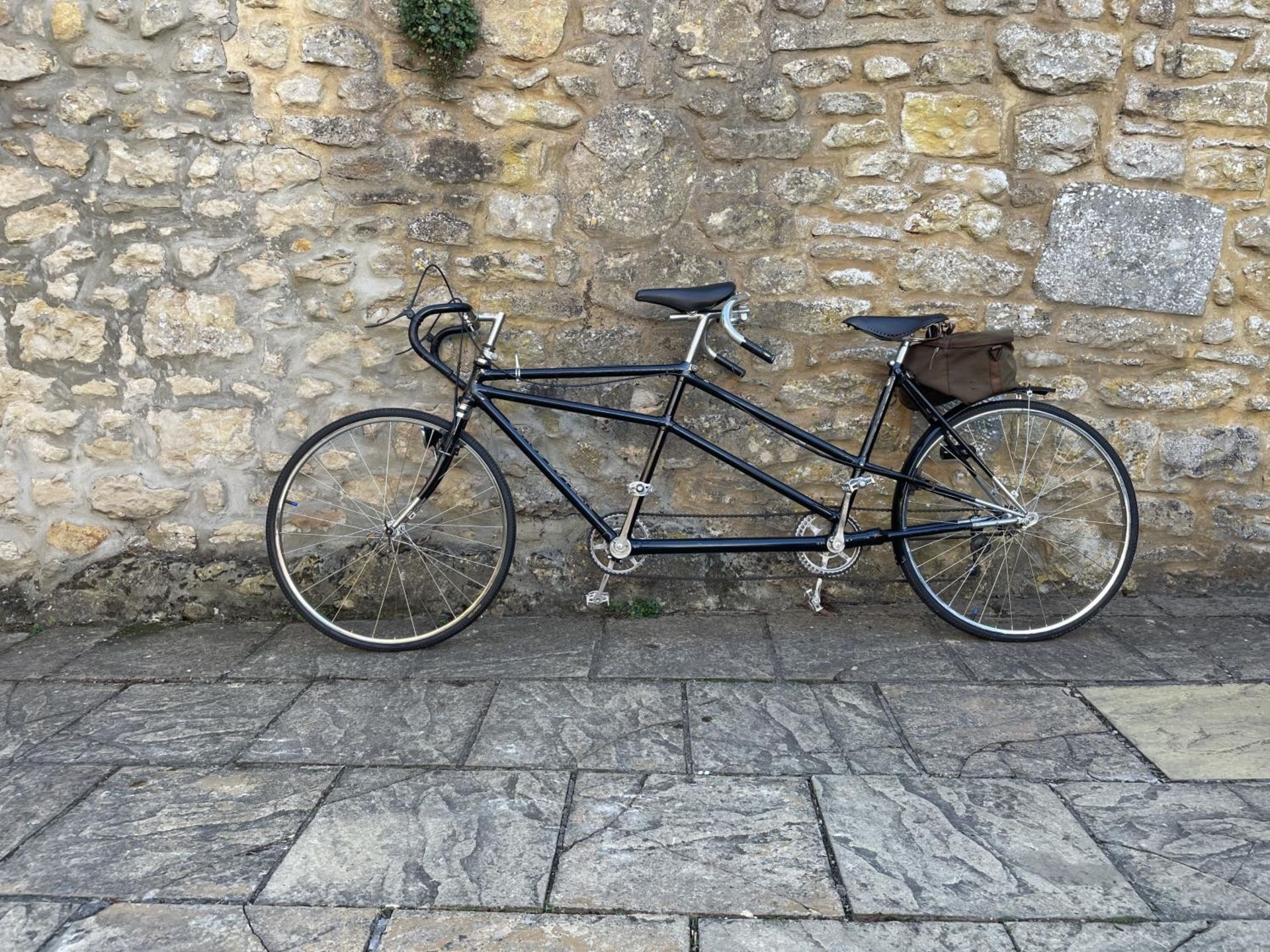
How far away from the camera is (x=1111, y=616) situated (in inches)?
152

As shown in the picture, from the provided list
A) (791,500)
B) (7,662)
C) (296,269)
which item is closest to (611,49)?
(296,269)

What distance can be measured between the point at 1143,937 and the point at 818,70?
2883 mm

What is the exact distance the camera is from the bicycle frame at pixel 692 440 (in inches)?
140

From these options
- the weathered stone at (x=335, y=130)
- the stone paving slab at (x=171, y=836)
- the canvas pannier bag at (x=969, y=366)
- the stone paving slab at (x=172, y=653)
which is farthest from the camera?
the weathered stone at (x=335, y=130)

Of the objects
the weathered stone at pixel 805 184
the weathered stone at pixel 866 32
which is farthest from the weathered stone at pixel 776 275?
the weathered stone at pixel 866 32

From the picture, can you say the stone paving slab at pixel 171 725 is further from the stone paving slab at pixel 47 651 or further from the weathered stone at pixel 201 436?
the weathered stone at pixel 201 436

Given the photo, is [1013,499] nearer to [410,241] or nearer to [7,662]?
[410,241]

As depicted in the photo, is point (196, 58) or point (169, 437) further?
point (169, 437)

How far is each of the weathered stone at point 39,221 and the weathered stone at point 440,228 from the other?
3.99ft

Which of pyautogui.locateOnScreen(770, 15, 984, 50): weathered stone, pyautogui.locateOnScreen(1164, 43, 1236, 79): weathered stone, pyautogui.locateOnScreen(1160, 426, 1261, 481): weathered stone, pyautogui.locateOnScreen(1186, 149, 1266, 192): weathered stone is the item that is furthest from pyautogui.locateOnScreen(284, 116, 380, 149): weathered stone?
pyautogui.locateOnScreen(1160, 426, 1261, 481): weathered stone

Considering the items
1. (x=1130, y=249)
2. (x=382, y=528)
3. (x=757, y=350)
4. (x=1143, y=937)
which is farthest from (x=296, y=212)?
(x=1143, y=937)

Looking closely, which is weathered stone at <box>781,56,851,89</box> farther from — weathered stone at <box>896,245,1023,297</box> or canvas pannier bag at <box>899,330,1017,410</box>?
canvas pannier bag at <box>899,330,1017,410</box>

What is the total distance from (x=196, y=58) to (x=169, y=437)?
1369 mm

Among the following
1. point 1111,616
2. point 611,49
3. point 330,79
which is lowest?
point 1111,616
